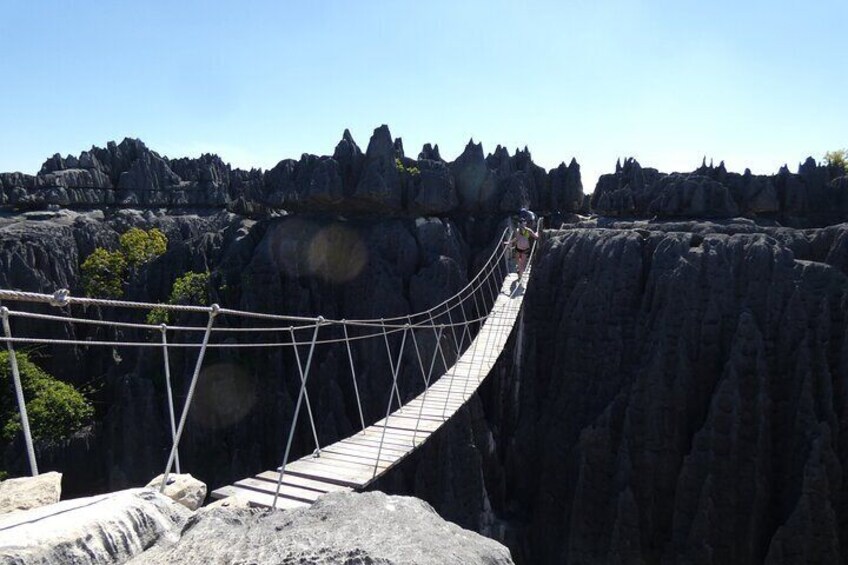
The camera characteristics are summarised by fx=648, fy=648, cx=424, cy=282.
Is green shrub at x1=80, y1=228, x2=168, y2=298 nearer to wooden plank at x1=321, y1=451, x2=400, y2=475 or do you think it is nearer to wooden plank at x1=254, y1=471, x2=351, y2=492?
wooden plank at x1=321, y1=451, x2=400, y2=475

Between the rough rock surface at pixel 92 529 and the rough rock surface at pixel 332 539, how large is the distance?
11cm

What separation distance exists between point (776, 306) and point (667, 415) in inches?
123

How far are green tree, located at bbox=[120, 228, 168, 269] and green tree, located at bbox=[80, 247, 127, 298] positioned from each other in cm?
70

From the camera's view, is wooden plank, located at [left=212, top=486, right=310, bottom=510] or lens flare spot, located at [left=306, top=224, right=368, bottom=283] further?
lens flare spot, located at [left=306, top=224, right=368, bottom=283]

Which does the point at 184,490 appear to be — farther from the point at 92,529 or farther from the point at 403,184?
the point at 403,184

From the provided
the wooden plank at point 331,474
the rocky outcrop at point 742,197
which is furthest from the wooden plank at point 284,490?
the rocky outcrop at point 742,197

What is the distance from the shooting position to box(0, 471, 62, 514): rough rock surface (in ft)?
10.5

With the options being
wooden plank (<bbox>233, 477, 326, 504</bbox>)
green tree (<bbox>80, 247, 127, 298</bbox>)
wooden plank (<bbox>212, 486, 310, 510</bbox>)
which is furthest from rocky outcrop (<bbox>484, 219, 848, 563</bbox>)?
green tree (<bbox>80, 247, 127, 298</bbox>)

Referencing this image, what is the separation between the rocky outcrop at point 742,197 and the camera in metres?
21.9

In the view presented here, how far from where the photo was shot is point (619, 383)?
14.1 meters

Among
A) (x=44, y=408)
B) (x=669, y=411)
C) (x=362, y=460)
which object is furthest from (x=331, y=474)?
(x=44, y=408)

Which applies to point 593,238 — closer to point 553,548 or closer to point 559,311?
point 559,311

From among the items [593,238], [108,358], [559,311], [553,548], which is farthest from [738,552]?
[108,358]

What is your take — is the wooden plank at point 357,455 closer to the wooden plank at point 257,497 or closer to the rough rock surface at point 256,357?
the wooden plank at point 257,497
